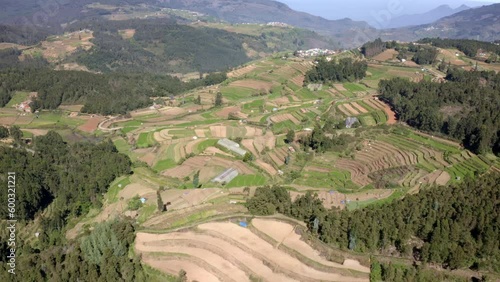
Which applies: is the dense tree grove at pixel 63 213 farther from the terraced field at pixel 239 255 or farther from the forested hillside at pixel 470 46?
the forested hillside at pixel 470 46

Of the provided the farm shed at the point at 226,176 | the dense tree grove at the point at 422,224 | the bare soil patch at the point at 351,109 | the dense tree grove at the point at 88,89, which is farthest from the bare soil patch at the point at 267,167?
the dense tree grove at the point at 88,89

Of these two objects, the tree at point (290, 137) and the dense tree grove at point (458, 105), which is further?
the tree at point (290, 137)

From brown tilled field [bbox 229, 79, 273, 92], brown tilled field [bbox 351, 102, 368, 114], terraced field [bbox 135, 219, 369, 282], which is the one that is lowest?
brown tilled field [bbox 229, 79, 273, 92]

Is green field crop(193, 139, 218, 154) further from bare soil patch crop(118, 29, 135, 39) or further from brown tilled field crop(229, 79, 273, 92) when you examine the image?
bare soil patch crop(118, 29, 135, 39)

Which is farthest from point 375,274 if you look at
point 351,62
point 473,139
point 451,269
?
point 351,62

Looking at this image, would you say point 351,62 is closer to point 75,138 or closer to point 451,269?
point 75,138

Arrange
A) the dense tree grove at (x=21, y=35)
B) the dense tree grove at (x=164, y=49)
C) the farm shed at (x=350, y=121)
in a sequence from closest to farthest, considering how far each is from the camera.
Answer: the farm shed at (x=350, y=121)
the dense tree grove at (x=164, y=49)
the dense tree grove at (x=21, y=35)

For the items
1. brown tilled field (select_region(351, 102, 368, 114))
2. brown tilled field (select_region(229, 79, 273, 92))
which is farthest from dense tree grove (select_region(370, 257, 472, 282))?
brown tilled field (select_region(229, 79, 273, 92))
